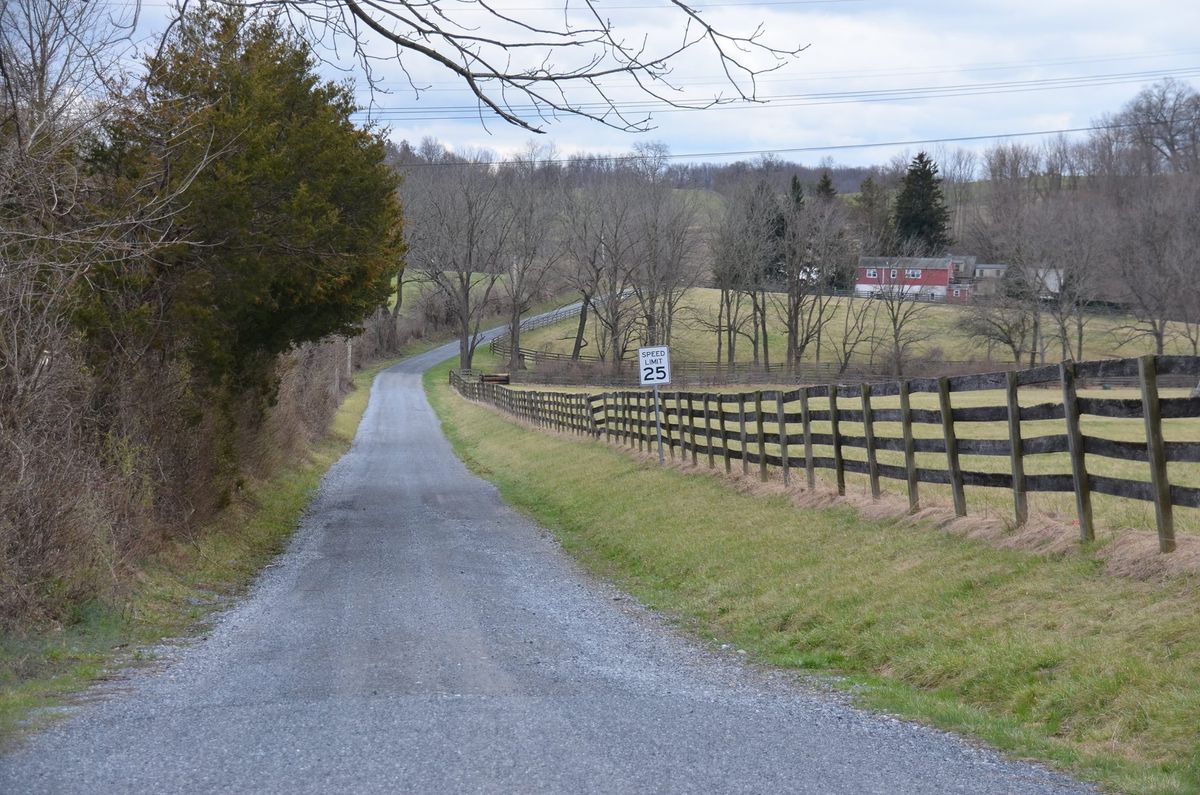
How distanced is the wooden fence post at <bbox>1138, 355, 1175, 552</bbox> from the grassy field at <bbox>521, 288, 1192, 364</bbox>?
60.2 m

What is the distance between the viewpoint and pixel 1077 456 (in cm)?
868

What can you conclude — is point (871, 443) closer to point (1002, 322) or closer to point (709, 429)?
point (709, 429)

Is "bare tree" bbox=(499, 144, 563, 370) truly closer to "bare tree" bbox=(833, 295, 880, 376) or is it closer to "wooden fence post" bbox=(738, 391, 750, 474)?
"bare tree" bbox=(833, 295, 880, 376)

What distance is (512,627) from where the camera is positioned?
30.5 feet

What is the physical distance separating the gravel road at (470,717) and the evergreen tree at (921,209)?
79885 mm

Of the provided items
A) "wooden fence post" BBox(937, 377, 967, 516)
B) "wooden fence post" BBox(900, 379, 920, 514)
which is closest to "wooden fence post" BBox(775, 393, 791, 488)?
"wooden fence post" BBox(900, 379, 920, 514)

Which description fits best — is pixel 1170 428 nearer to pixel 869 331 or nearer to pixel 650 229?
pixel 650 229

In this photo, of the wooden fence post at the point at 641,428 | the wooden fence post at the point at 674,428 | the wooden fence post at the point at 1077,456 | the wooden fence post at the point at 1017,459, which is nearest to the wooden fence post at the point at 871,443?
the wooden fence post at the point at 1017,459

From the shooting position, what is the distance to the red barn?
240ft

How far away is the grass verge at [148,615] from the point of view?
695cm

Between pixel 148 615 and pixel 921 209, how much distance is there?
272ft

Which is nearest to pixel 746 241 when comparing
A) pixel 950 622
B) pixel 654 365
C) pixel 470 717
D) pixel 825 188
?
pixel 825 188

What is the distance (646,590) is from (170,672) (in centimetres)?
536

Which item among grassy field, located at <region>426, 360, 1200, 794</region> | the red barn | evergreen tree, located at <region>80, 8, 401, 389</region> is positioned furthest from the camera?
the red barn
